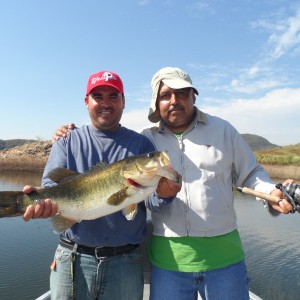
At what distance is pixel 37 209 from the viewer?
11.6 feet

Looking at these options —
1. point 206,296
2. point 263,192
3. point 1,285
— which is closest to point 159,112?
point 263,192

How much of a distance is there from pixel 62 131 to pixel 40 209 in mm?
1190

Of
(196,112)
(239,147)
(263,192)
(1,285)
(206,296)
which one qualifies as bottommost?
(1,285)

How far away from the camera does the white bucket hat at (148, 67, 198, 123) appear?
14.2ft

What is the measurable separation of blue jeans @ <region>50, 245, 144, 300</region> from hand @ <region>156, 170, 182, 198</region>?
0.80 meters

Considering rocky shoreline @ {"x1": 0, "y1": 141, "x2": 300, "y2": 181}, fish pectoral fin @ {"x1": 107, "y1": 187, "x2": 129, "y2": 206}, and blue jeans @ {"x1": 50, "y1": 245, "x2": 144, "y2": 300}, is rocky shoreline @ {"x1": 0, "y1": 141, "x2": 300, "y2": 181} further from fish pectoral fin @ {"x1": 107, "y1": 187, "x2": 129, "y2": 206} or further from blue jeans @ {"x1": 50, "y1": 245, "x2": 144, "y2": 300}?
fish pectoral fin @ {"x1": 107, "y1": 187, "x2": 129, "y2": 206}

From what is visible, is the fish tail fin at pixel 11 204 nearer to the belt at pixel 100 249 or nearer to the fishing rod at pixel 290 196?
the belt at pixel 100 249

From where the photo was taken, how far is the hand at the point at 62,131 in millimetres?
4313

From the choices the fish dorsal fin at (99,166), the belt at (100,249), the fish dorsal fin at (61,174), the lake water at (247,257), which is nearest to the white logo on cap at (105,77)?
the fish dorsal fin at (99,166)

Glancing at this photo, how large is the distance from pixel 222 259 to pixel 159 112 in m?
2.02

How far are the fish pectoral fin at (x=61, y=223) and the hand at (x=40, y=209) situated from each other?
0.07m

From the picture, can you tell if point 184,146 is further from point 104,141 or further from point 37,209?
point 37,209

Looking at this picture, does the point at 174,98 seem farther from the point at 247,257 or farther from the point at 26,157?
the point at 26,157

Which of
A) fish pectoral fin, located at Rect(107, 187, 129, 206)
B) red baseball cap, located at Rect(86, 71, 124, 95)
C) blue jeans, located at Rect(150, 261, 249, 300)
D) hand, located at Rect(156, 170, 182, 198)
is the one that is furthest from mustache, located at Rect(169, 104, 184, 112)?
blue jeans, located at Rect(150, 261, 249, 300)
